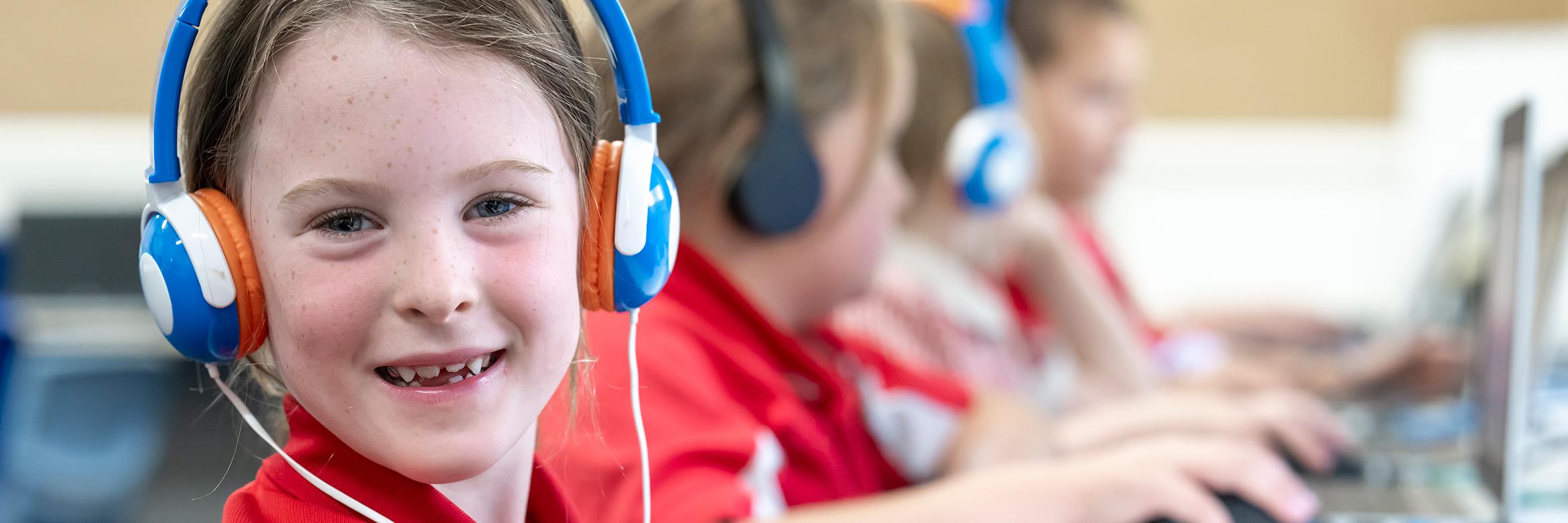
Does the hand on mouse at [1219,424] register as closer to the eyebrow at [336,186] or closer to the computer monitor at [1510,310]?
the computer monitor at [1510,310]

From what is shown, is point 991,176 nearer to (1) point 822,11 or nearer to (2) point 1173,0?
(1) point 822,11

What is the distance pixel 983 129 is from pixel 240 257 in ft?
2.86

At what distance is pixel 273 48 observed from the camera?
336 millimetres

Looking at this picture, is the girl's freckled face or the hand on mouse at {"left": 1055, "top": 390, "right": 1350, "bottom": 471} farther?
the hand on mouse at {"left": 1055, "top": 390, "right": 1350, "bottom": 471}

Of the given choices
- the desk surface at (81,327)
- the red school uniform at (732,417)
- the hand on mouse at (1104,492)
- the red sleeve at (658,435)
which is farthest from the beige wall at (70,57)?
the hand on mouse at (1104,492)

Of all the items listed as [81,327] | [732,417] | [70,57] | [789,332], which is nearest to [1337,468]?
[789,332]

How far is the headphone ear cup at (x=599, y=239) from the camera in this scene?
1.24 feet

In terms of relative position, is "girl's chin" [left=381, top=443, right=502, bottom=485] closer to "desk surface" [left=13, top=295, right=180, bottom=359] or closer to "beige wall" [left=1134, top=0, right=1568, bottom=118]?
"desk surface" [left=13, top=295, right=180, bottom=359]

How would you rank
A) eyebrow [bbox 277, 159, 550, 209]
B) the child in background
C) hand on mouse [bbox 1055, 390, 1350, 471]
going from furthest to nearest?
the child in background < hand on mouse [bbox 1055, 390, 1350, 471] < eyebrow [bbox 277, 159, 550, 209]

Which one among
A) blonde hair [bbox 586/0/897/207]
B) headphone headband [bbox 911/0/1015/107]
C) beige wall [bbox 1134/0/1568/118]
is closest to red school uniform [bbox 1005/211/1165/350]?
headphone headband [bbox 911/0/1015/107]

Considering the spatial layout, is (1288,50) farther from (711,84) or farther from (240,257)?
(240,257)

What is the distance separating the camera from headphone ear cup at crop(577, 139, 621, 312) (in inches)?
14.9

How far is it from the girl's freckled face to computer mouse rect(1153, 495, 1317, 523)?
0.46 meters

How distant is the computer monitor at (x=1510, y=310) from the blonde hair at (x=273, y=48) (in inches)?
31.5
